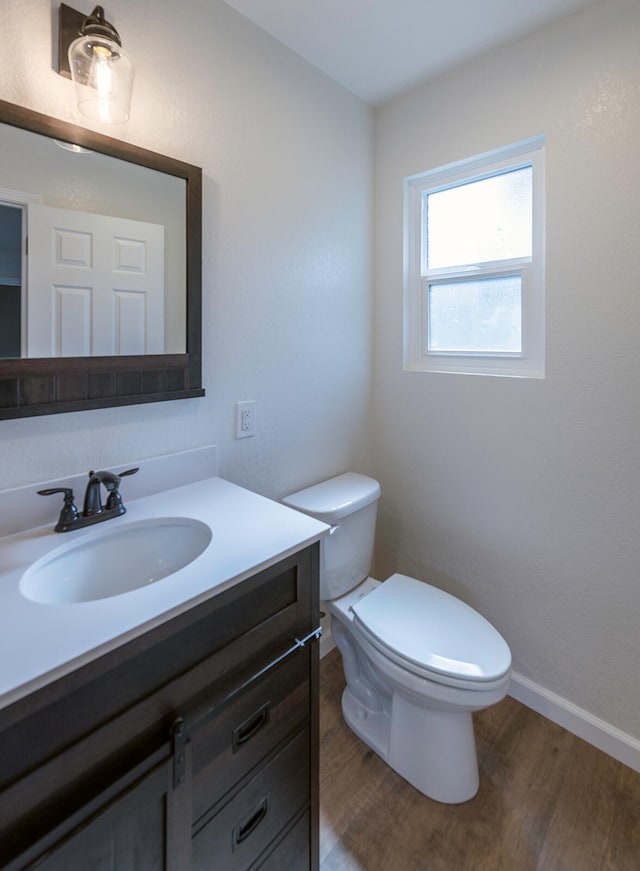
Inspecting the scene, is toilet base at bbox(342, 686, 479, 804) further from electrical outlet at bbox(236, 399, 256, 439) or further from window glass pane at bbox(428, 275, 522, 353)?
window glass pane at bbox(428, 275, 522, 353)

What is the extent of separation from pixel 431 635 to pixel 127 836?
92cm

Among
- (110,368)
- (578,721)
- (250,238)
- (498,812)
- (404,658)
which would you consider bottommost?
(498,812)

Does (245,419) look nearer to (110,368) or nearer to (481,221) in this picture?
(110,368)

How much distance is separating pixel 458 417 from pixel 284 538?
1.06 metres

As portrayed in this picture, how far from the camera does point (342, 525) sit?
5.13 feet

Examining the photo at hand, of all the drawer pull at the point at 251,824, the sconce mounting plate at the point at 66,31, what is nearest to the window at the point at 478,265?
the sconce mounting plate at the point at 66,31

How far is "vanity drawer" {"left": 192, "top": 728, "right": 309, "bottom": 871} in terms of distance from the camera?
83 cm

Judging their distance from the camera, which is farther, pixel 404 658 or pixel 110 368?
pixel 404 658

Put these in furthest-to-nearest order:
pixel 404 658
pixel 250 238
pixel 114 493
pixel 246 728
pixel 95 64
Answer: pixel 250 238
pixel 404 658
pixel 114 493
pixel 95 64
pixel 246 728

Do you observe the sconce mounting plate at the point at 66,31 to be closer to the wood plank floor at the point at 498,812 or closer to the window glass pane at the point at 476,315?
the window glass pane at the point at 476,315

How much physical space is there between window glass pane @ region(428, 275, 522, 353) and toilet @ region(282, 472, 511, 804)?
711mm

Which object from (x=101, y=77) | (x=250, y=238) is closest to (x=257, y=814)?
(x=250, y=238)

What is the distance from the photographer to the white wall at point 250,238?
1.09 m

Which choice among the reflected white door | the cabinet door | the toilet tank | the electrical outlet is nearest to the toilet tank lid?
the toilet tank
